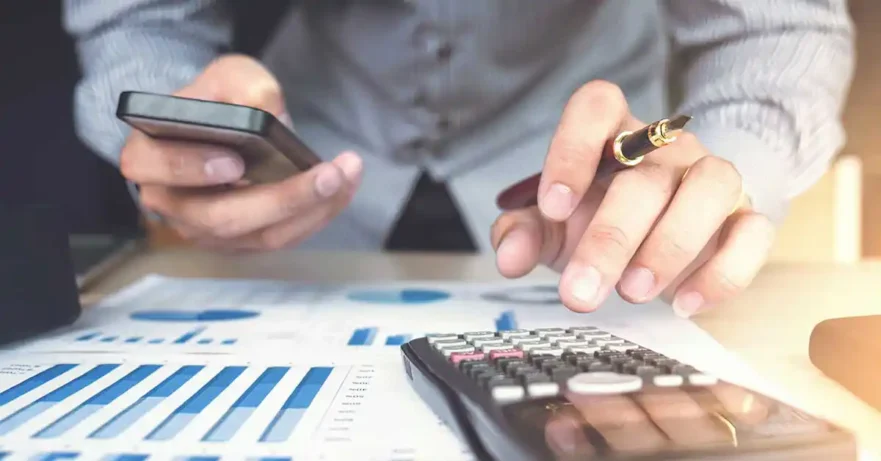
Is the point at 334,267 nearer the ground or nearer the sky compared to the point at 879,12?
nearer the ground

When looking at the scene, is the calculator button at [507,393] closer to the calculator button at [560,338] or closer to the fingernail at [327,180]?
the calculator button at [560,338]

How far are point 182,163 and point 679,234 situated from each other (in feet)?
0.99

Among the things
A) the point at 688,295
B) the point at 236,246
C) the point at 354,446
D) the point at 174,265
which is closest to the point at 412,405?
the point at 354,446

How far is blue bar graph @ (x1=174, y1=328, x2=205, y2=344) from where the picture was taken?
13.7 inches

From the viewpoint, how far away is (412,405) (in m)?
0.25

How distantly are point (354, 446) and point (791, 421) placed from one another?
132mm

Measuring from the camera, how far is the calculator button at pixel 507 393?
8.2 inches

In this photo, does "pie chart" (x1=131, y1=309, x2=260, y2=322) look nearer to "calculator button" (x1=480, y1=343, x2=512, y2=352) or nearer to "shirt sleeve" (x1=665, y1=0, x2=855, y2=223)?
"calculator button" (x1=480, y1=343, x2=512, y2=352)

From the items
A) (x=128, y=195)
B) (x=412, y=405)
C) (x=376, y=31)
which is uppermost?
(x=376, y=31)

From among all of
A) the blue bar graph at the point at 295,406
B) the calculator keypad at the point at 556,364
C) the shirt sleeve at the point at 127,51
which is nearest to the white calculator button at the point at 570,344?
the calculator keypad at the point at 556,364

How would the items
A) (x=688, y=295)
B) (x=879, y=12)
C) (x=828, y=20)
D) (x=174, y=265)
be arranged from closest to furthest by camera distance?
(x=688, y=295) → (x=828, y=20) → (x=174, y=265) → (x=879, y=12)

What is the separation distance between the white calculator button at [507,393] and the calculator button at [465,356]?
0.04 metres

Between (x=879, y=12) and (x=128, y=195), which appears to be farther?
(x=879, y=12)

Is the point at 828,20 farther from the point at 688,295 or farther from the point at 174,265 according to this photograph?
the point at 174,265
